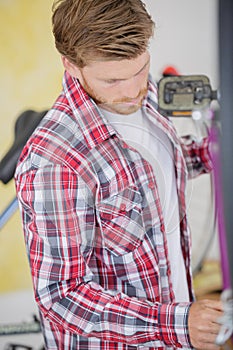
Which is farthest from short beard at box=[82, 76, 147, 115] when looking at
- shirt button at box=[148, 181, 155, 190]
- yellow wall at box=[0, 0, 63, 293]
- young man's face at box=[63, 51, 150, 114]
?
yellow wall at box=[0, 0, 63, 293]

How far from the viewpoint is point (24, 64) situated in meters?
1.55

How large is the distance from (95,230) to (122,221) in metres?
0.05

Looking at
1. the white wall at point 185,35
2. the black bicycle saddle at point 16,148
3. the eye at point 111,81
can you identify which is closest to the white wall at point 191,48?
the white wall at point 185,35

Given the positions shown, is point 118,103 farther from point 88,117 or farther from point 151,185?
point 151,185

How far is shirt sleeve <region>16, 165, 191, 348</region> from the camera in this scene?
1.13 metres

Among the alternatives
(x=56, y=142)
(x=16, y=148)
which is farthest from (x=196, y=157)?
(x=16, y=148)

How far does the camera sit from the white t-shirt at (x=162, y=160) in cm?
121

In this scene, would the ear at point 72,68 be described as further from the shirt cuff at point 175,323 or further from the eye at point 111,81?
the shirt cuff at point 175,323

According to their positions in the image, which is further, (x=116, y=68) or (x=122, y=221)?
(x=122, y=221)

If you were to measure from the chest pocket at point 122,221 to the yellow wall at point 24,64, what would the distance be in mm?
381

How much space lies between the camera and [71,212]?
1138mm

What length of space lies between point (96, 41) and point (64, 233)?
1.09 feet

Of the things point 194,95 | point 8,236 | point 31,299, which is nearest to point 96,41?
point 194,95

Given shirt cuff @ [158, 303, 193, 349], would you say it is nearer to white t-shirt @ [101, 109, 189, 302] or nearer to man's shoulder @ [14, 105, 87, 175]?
white t-shirt @ [101, 109, 189, 302]
